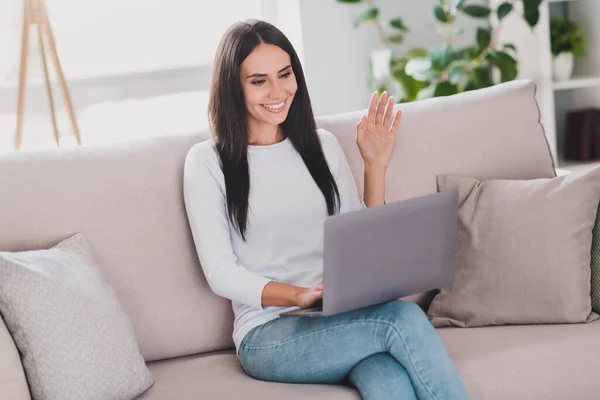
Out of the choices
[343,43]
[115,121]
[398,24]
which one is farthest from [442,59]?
[115,121]

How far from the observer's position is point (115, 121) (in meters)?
3.57

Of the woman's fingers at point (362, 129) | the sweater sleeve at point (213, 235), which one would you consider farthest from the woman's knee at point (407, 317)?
the woman's fingers at point (362, 129)

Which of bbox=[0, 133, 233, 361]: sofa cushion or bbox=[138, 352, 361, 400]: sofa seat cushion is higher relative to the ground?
bbox=[0, 133, 233, 361]: sofa cushion

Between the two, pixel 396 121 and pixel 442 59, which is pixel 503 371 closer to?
pixel 396 121

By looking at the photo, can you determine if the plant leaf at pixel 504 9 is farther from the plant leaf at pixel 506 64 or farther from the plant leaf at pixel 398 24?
the plant leaf at pixel 398 24

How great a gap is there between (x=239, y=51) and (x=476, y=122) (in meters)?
0.71

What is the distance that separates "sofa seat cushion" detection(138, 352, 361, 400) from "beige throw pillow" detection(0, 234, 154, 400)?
8cm

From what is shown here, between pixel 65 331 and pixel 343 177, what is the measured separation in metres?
0.81

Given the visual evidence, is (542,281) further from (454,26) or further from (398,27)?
(454,26)

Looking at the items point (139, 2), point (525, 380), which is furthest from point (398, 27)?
point (525, 380)

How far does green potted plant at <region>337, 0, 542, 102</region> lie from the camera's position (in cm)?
347

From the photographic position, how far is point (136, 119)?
3.60m

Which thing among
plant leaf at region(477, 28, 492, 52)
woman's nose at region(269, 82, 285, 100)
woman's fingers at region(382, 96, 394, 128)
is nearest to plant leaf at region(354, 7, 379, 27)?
plant leaf at region(477, 28, 492, 52)

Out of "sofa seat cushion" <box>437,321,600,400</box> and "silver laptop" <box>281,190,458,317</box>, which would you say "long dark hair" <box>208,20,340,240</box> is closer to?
"silver laptop" <box>281,190,458,317</box>
